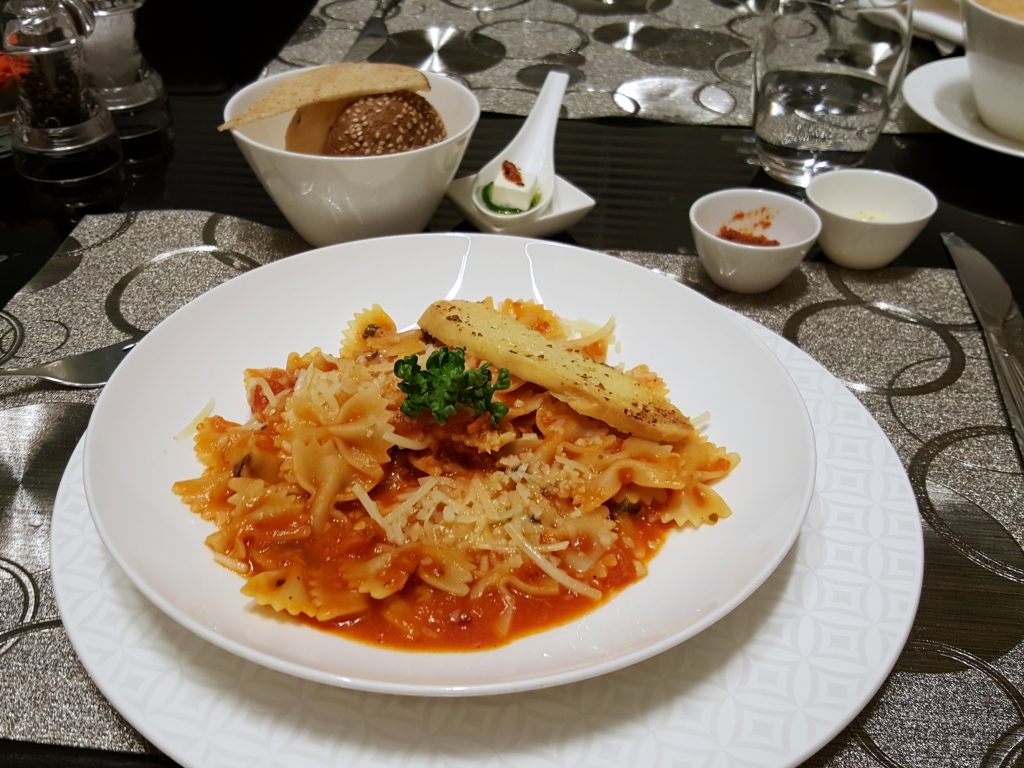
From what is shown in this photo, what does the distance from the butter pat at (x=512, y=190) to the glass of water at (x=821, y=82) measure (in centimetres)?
118

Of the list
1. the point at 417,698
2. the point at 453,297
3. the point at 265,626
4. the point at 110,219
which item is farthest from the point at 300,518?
the point at 110,219

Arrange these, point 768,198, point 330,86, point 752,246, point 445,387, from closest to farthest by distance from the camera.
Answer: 1. point 445,387
2. point 752,246
3. point 330,86
4. point 768,198

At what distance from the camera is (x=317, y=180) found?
9.26 ft

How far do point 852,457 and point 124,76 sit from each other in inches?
143

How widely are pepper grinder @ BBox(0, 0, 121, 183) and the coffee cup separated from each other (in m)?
3.71

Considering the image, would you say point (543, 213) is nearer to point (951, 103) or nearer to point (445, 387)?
point (445, 387)

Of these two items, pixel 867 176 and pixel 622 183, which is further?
pixel 622 183

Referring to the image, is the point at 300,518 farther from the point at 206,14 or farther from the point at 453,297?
the point at 206,14

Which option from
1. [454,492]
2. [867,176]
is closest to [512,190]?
[867,176]

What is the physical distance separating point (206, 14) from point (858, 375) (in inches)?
174

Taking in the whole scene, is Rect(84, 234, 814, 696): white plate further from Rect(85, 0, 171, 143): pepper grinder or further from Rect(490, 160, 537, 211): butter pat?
Rect(85, 0, 171, 143): pepper grinder

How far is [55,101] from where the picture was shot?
3.44 metres

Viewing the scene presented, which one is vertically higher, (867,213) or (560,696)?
(560,696)

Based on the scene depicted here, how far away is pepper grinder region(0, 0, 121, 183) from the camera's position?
10.7ft
